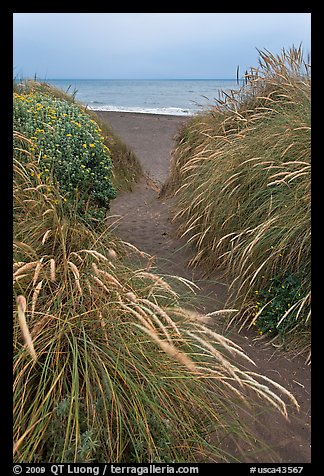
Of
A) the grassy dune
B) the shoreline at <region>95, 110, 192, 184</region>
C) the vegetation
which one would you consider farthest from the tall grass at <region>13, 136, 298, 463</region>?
the shoreline at <region>95, 110, 192, 184</region>

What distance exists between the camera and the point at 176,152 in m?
8.35

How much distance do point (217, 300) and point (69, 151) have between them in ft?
6.95

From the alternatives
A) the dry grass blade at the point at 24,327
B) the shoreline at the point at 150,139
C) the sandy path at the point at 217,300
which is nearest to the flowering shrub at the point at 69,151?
the sandy path at the point at 217,300

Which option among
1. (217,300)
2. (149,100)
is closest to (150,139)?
(217,300)

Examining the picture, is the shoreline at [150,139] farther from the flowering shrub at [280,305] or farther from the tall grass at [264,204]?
the flowering shrub at [280,305]

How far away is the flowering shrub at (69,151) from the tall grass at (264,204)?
3.53 feet

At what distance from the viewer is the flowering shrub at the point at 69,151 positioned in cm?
466

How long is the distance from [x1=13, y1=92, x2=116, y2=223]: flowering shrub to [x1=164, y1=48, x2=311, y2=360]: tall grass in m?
1.07

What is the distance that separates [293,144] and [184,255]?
1812mm

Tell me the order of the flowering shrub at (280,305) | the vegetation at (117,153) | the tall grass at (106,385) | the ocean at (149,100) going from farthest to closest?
the ocean at (149,100) < the vegetation at (117,153) < the flowering shrub at (280,305) < the tall grass at (106,385)

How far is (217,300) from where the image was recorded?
4.10 m

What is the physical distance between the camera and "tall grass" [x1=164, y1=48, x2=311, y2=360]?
3.71m
